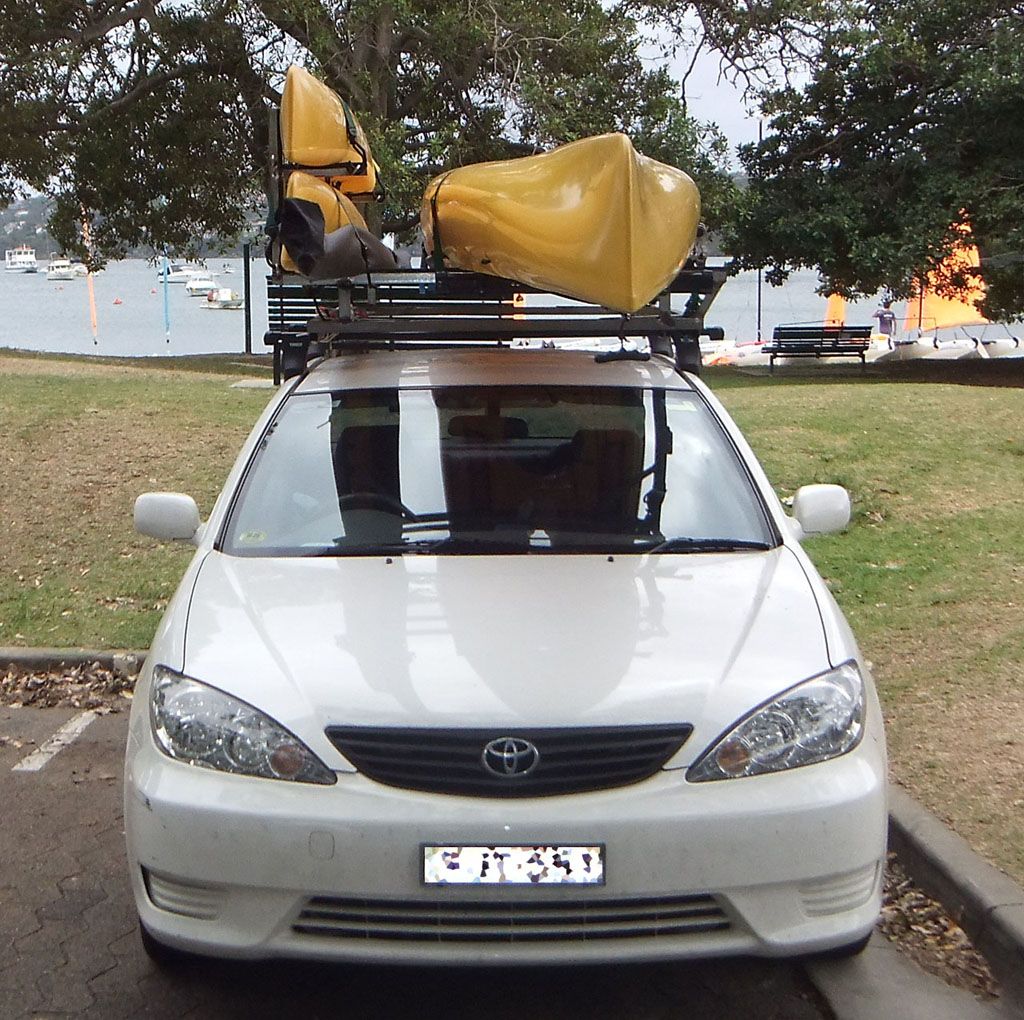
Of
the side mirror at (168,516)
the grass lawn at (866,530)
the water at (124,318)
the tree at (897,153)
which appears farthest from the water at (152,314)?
the side mirror at (168,516)

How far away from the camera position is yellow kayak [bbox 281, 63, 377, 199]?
6188 mm

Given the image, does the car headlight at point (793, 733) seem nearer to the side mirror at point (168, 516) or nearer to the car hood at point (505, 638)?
the car hood at point (505, 638)

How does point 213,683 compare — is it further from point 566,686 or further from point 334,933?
point 566,686

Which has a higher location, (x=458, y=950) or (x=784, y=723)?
(x=784, y=723)

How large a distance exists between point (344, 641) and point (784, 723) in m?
1.08

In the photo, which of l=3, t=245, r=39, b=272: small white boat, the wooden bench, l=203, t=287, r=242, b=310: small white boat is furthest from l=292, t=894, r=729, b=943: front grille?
l=203, t=287, r=242, b=310: small white boat

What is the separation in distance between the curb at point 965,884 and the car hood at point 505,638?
3.23 ft

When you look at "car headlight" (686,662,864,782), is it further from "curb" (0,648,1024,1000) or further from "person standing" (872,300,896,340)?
"person standing" (872,300,896,340)

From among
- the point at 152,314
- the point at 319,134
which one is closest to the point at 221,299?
the point at 152,314

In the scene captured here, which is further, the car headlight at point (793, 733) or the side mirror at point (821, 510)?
the side mirror at point (821, 510)

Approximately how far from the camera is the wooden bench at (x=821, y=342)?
25.5m

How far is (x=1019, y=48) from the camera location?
18672 millimetres

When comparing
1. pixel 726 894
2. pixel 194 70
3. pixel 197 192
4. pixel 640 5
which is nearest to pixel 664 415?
pixel 726 894

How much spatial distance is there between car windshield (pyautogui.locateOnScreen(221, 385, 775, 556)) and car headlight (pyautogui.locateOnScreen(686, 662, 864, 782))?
800 mm
